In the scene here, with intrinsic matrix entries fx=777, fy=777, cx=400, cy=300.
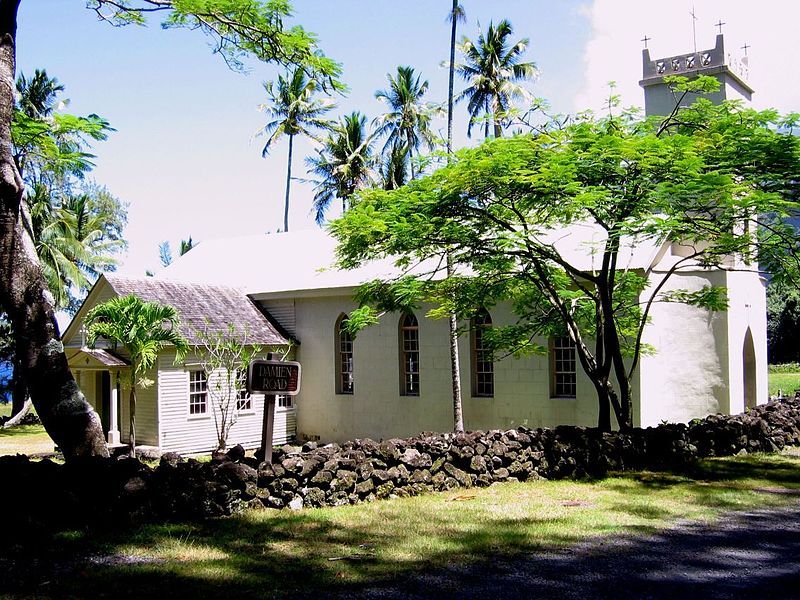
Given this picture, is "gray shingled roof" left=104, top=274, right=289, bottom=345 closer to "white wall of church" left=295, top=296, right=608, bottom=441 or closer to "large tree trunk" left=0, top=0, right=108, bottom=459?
"white wall of church" left=295, top=296, right=608, bottom=441

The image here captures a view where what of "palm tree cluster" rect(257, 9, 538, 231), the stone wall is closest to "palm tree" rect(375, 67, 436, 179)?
"palm tree cluster" rect(257, 9, 538, 231)

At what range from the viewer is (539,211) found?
45.6 ft

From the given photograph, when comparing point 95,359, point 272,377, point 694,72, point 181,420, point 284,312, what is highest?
point 694,72

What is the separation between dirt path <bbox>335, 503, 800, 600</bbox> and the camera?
666 centimetres

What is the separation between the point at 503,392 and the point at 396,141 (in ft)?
78.5

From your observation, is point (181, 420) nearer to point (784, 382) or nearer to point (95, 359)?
point (95, 359)

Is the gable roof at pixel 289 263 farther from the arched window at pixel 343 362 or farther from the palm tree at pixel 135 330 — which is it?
the palm tree at pixel 135 330

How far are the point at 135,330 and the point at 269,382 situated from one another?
10.3 meters

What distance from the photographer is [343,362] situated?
2438 centimetres

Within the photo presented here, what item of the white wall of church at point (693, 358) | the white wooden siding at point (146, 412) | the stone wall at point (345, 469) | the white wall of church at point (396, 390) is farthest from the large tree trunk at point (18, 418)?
the white wall of church at point (693, 358)

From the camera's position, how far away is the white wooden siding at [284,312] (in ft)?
82.6

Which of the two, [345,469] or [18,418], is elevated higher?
[345,469]

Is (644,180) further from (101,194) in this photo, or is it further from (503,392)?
(101,194)

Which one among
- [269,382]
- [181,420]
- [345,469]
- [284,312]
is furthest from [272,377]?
[284,312]
